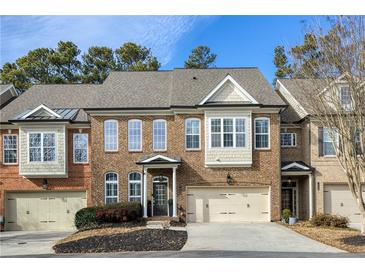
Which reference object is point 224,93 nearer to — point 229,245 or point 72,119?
point 72,119

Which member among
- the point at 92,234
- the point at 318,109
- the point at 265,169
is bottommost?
the point at 92,234

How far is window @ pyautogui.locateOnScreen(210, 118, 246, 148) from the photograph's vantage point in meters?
28.1

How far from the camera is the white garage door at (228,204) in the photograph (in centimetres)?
2831

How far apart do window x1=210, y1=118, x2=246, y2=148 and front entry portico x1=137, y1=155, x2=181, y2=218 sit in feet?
7.71

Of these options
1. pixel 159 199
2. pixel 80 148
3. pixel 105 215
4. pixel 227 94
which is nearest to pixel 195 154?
pixel 159 199

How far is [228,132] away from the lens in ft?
92.3

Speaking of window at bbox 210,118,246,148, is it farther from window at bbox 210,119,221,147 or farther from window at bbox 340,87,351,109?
window at bbox 340,87,351,109

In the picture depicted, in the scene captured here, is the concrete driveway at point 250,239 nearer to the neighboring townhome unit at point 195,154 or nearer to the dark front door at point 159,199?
the neighboring townhome unit at point 195,154

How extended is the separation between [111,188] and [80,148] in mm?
3171

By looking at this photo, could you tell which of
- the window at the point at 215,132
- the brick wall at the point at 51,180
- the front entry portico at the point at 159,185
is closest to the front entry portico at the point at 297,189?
the window at the point at 215,132

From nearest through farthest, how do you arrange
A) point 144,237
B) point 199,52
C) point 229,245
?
point 229,245
point 144,237
point 199,52

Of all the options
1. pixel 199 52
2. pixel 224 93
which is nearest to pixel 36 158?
pixel 224 93

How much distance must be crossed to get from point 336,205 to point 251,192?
16.5ft

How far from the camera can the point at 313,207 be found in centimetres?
2898
